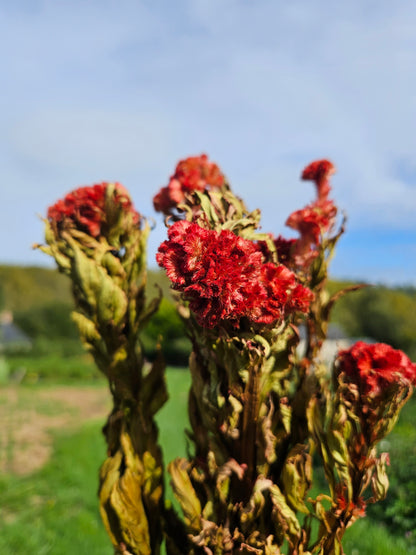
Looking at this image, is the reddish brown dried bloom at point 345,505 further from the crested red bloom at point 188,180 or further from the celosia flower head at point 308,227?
the crested red bloom at point 188,180

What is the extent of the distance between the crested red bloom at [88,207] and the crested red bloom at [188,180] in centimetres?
17

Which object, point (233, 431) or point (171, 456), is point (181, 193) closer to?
point (233, 431)

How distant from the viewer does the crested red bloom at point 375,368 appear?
1394mm

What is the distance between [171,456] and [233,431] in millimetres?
5134

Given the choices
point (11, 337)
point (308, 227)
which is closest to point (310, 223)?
point (308, 227)

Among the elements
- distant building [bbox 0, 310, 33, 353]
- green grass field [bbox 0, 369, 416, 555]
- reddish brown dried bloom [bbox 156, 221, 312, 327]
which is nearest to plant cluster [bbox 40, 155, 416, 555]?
reddish brown dried bloom [bbox 156, 221, 312, 327]

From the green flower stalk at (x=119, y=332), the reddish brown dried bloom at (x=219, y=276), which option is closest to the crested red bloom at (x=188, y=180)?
the green flower stalk at (x=119, y=332)

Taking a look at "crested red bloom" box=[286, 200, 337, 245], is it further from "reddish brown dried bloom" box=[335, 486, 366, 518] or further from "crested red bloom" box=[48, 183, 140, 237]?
"reddish brown dried bloom" box=[335, 486, 366, 518]

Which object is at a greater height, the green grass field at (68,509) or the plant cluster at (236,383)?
the plant cluster at (236,383)

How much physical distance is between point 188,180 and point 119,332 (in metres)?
0.57

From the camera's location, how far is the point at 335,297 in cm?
150

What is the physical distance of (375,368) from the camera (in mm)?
1431

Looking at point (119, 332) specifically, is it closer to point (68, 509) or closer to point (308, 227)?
point (308, 227)

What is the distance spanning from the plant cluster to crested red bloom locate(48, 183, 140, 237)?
11 millimetres
